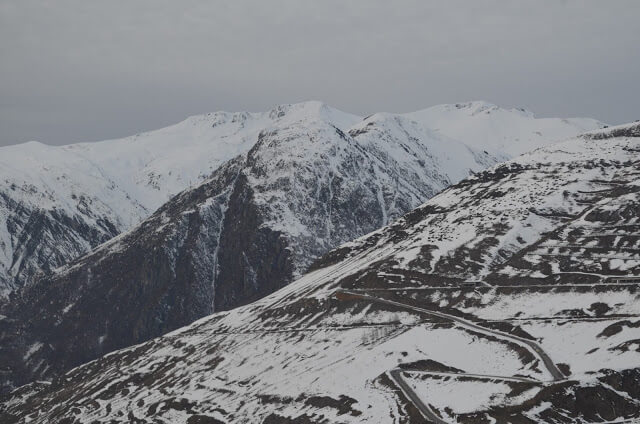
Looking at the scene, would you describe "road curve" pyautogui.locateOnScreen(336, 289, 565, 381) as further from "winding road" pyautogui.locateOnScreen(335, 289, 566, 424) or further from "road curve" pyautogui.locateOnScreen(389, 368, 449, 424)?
"road curve" pyautogui.locateOnScreen(389, 368, 449, 424)

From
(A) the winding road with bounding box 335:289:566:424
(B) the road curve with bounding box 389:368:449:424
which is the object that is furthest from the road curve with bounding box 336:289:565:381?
(B) the road curve with bounding box 389:368:449:424

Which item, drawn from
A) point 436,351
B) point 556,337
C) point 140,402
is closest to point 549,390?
point 556,337

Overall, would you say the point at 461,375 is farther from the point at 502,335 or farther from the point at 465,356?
the point at 502,335

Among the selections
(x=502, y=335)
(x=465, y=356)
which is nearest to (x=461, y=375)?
(x=465, y=356)

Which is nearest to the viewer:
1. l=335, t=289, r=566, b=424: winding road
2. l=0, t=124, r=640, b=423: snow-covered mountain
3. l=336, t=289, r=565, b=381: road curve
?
l=0, t=124, r=640, b=423: snow-covered mountain

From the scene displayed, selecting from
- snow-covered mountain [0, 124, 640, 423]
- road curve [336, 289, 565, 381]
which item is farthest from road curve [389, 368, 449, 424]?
road curve [336, 289, 565, 381]

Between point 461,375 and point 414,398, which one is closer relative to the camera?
point 414,398

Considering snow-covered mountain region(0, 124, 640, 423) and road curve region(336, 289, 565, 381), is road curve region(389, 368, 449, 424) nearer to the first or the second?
snow-covered mountain region(0, 124, 640, 423)

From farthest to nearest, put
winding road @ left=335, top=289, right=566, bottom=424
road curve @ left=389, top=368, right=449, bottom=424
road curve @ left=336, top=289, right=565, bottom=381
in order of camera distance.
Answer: road curve @ left=336, top=289, right=565, bottom=381, winding road @ left=335, top=289, right=566, bottom=424, road curve @ left=389, top=368, right=449, bottom=424

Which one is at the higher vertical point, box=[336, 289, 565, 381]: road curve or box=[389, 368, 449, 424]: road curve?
box=[336, 289, 565, 381]: road curve

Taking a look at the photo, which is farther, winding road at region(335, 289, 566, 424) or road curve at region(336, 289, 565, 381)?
road curve at region(336, 289, 565, 381)

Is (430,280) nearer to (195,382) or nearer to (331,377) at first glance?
(331,377)
